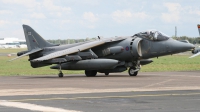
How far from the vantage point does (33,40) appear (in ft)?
113

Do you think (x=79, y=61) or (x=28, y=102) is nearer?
(x=28, y=102)

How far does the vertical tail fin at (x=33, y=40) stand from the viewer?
34.3 m

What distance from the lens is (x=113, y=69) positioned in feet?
106

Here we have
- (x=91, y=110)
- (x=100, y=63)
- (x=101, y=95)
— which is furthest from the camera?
(x=100, y=63)

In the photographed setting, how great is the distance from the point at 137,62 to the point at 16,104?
17.8 meters

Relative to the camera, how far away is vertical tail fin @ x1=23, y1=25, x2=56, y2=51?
3434 centimetres

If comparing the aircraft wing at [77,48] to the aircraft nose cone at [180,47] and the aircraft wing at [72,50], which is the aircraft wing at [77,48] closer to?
the aircraft wing at [72,50]

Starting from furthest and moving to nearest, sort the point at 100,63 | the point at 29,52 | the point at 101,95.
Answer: the point at 29,52 < the point at 100,63 < the point at 101,95

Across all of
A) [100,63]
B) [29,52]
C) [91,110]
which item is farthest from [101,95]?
[29,52]

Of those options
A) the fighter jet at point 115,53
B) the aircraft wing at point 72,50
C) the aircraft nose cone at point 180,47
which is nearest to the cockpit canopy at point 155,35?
the fighter jet at point 115,53

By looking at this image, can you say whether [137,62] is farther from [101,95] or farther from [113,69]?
[101,95]

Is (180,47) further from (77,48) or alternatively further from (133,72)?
(77,48)

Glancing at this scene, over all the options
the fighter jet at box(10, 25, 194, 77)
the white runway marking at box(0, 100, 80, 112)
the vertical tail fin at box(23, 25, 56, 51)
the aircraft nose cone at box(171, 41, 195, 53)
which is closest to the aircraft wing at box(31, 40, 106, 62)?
the fighter jet at box(10, 25, 194, 77)

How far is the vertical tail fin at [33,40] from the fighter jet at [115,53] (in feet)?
4.78
